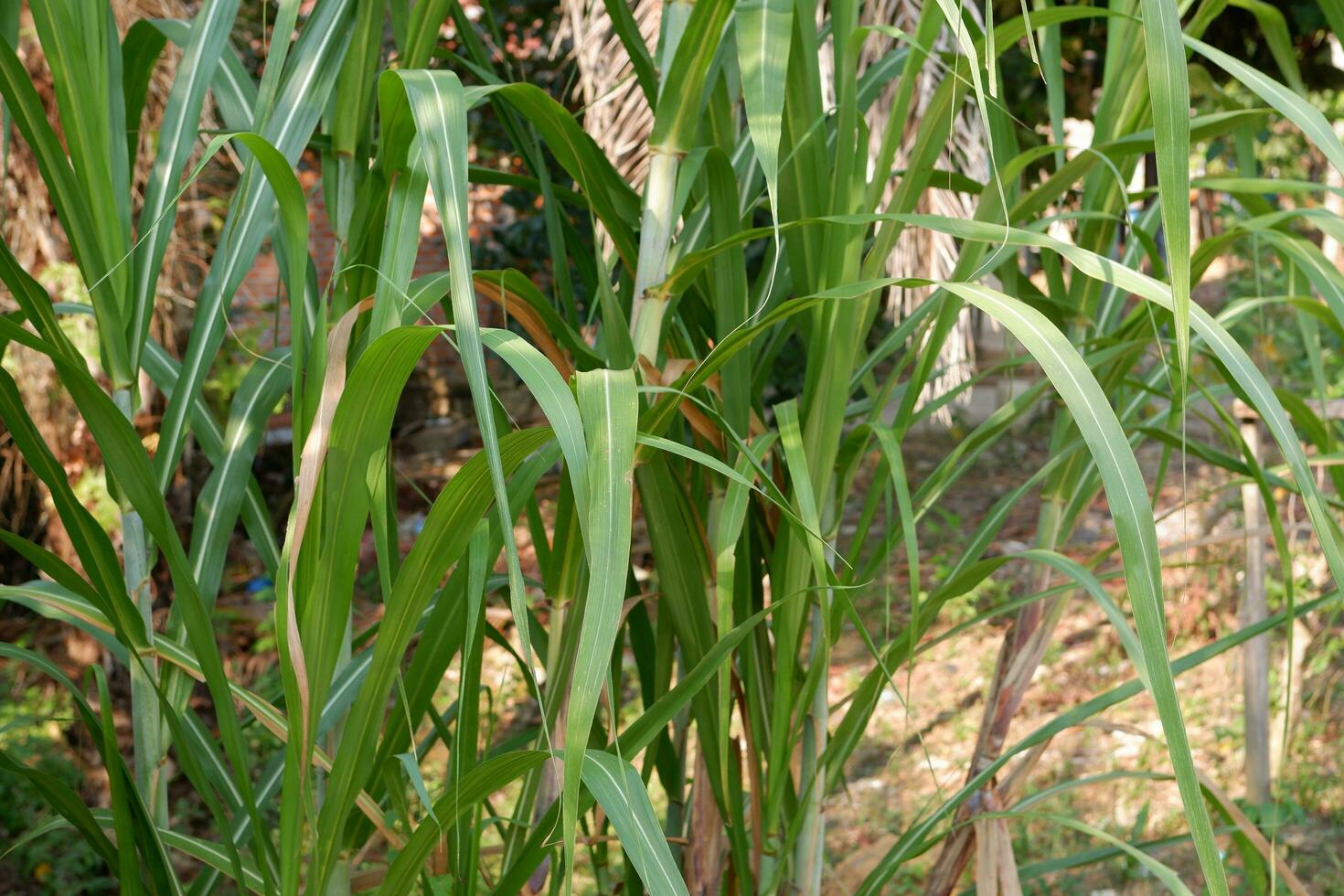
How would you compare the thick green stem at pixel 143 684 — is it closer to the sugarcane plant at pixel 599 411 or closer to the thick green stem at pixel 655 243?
the sugarcane plant at pixel 599 411

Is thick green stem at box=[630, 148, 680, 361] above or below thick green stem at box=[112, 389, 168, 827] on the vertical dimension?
above

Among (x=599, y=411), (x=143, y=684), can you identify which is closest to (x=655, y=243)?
(x=599, y=411)

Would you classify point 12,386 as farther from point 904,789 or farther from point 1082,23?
point 1082,23

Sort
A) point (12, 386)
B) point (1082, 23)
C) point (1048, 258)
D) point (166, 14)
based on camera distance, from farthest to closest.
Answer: point (1082, 23)
point (166, 14)
point (1048, 258)
point (12, 386)

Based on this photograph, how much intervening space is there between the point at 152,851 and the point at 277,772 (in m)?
0.11

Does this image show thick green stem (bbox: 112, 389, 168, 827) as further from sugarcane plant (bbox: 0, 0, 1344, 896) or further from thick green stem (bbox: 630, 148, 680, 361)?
thick green stem (bbox: 630, 148, 680, 361)

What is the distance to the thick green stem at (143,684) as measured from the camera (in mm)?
636

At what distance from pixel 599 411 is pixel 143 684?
384 mm

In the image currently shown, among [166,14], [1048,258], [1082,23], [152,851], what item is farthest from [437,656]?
[1082,23]

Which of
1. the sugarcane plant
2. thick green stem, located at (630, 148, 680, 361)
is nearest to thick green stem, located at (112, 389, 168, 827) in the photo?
→ the sugarcane plant

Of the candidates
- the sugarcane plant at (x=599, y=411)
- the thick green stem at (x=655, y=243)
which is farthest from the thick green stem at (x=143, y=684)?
the thick green stem at (x=655, y=243)

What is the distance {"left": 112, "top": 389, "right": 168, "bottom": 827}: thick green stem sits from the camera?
64cm

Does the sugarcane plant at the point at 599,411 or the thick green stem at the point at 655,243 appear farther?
the thick green stem at the point at 655,243

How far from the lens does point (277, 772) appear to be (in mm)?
748
